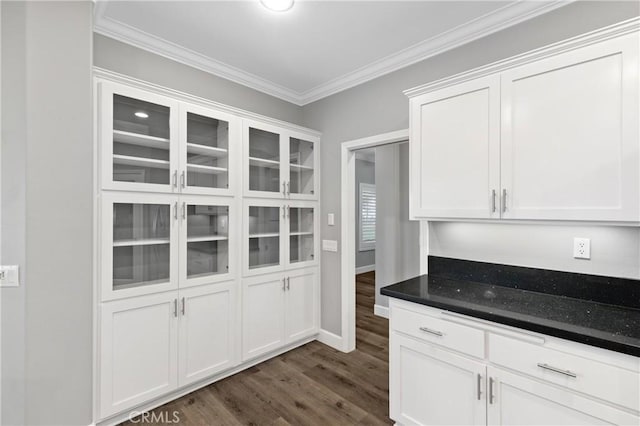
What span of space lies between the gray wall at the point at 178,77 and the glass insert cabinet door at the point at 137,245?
1.08 metres

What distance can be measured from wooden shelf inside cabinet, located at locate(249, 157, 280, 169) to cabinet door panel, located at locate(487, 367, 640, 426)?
7.58ft

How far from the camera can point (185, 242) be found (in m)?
2.31

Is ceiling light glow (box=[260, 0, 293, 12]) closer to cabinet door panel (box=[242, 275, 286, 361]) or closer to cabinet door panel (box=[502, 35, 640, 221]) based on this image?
cabinet door panel (box=[502, 35, 640, 221])

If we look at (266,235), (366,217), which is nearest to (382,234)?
(266,235)

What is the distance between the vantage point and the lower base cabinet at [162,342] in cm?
198

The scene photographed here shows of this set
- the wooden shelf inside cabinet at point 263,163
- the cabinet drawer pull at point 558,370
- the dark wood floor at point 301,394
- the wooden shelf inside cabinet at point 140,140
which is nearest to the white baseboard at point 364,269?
the dark wood floor at point 301,394

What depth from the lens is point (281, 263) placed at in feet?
9.84

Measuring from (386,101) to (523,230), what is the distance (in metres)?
1.59

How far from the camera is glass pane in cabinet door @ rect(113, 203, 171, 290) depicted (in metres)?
2.06

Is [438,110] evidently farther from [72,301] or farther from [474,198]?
[72,301]

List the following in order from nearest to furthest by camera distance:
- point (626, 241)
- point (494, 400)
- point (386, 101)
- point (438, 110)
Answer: point (494, 400), point (626, 241), point (438, 110), point (386, 101)

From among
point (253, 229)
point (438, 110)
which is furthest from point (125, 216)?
point (438, 110)

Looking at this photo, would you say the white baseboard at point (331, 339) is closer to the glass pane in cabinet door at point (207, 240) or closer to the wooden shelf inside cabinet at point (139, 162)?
the glass pane in cabinet door at point (207, 240)

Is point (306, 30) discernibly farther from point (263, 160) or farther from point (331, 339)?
point (331, 339)
